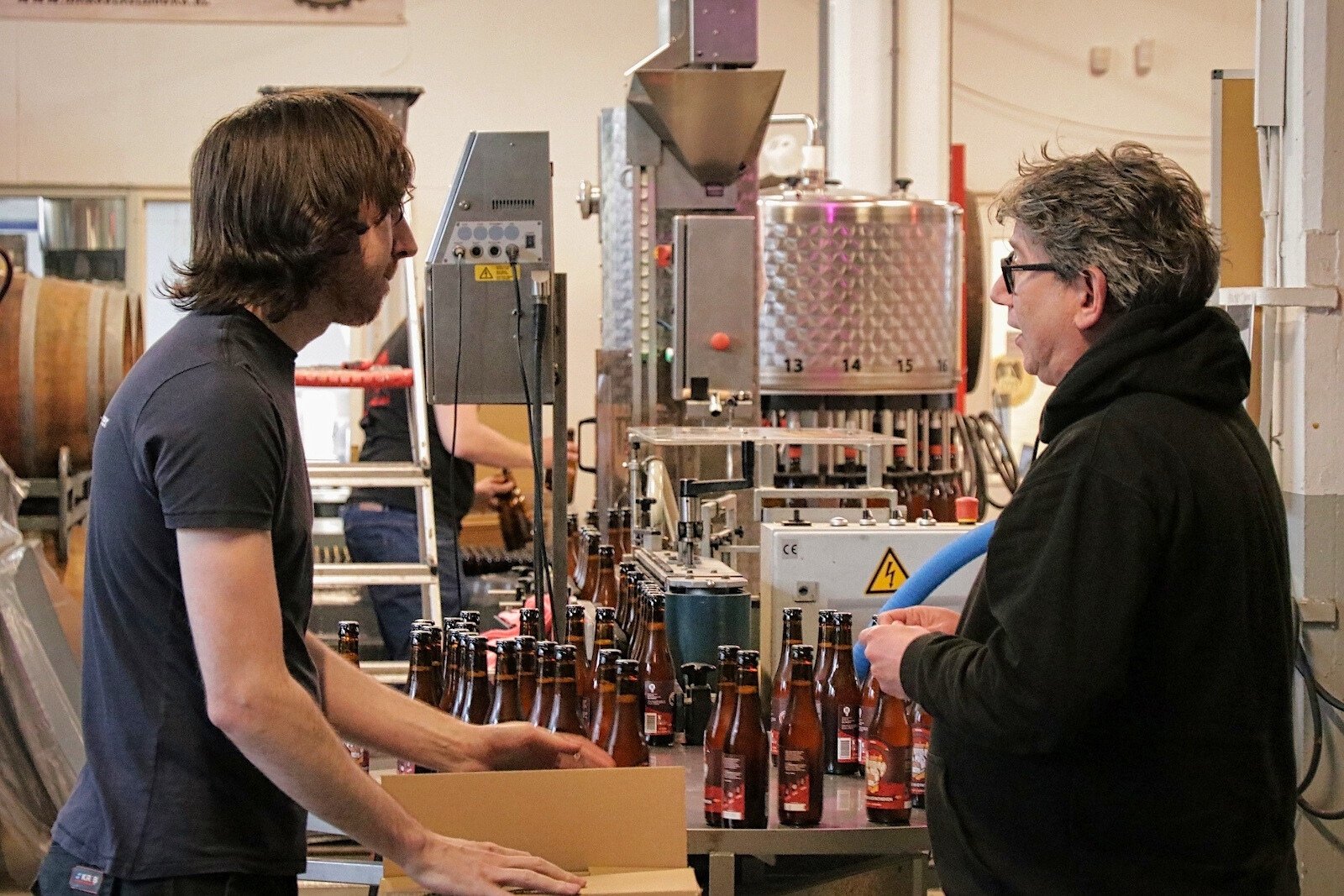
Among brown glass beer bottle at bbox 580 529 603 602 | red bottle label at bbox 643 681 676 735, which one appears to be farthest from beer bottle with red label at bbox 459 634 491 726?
brown glass beer bottle at bbox 580 529 603 602

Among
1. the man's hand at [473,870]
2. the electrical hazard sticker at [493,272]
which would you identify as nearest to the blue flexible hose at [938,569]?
the man's hand at [473,870]

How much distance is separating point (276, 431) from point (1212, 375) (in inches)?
40.0

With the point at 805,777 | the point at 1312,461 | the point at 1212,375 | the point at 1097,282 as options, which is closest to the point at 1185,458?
the point at 1212,375

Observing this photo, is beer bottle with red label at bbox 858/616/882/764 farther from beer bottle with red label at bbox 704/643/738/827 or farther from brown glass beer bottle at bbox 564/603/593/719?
brown glass beer bottle at bbox 564/603/593/719

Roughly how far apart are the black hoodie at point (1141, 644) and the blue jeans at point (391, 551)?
10.9 ft

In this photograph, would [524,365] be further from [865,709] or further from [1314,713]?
[1314,713]

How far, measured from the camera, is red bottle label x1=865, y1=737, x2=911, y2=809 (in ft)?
7.14

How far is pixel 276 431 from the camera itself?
1397 millimetres

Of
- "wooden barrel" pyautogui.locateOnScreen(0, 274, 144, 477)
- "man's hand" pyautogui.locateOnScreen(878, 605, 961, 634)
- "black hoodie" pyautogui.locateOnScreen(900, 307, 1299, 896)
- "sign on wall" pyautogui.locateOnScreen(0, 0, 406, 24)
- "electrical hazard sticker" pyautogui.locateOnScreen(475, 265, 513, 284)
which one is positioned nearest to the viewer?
"black hoodie" pyautogui.locateOnScreen(900, 307, 1299, 896)

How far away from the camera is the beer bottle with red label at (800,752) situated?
216cm

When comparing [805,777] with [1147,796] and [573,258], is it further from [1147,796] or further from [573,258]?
[573,258]

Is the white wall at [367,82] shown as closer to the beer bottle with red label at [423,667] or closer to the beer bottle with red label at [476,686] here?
the beer bottle with red label at [423,667]

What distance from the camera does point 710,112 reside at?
390 cm

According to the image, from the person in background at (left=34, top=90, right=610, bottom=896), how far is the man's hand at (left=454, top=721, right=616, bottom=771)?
27 cm
